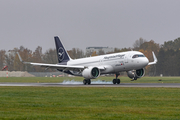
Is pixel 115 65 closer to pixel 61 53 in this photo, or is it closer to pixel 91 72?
pixel 91 72

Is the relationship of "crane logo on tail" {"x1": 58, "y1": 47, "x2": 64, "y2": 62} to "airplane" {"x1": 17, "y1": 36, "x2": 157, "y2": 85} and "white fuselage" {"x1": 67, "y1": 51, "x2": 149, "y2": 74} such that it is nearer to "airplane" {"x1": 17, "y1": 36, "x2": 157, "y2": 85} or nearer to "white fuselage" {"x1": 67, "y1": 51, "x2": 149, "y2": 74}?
"airplane" {"x1": 17, "y1": 36, "x2": 157, "y2": 85}

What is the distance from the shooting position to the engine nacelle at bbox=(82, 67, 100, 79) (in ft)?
148

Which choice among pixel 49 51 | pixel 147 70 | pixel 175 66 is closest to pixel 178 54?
pixel 175 66

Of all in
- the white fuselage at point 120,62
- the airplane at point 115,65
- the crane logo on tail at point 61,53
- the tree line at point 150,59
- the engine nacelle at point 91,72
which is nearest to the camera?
the white fuselage at point 120,62

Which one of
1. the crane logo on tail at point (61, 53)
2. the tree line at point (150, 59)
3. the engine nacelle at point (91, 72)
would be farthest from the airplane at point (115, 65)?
the tree line at point (150, 59)

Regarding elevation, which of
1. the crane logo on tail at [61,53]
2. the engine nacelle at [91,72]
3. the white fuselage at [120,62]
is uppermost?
the crane logo on tail at [61,53]

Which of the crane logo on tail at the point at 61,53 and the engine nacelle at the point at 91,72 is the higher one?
the crane logo on tail at the point at 61,53

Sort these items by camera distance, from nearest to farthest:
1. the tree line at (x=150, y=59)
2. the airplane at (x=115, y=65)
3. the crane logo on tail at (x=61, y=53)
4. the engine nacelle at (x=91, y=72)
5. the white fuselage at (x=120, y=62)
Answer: the white fuselage at (x=120, y=62)
the airplane at (x=115, y=65)
the engine nacelle at (x=91, y=72)
the crane logo on tail at (x=61, y=53)
the tree line at (x=150, y=59)

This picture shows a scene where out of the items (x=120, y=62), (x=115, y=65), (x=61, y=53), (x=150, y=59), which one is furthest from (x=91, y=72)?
(x=150, y=59)

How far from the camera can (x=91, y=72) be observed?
148 feet

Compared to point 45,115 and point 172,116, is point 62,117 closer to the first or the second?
point 45,115

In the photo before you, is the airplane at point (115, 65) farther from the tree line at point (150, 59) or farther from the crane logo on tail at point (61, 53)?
the tree line at point (150, 59)

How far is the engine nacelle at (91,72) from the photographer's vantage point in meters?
45.1

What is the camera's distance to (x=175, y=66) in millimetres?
123062
